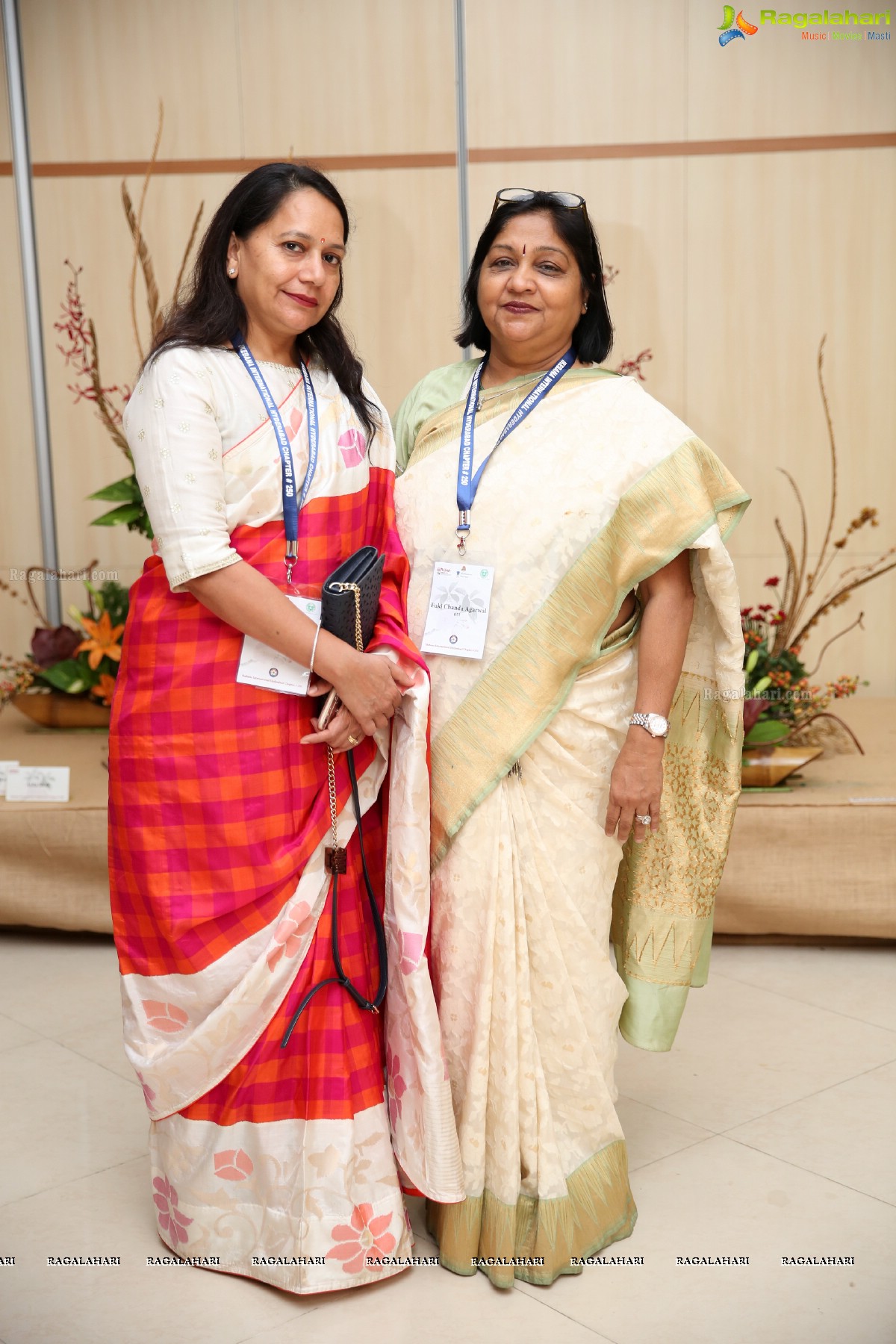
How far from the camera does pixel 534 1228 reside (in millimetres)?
1881

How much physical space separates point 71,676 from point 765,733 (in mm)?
1931

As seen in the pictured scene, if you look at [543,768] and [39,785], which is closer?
[543,768]

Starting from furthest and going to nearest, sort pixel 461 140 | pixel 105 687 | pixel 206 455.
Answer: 1. pixel 461 140
2. pixel 105 687
3. pixel 206 455

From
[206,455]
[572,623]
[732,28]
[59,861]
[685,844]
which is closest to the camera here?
[206,455]

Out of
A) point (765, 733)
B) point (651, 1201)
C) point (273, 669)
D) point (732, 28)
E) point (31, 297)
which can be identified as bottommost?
point (651, 1201)

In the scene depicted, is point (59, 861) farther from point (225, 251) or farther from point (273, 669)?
point (225, 251)

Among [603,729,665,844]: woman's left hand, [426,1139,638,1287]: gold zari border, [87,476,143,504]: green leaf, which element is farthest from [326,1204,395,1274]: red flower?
[87,476,143,504]: green leaf

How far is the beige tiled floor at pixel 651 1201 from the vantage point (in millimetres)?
1777

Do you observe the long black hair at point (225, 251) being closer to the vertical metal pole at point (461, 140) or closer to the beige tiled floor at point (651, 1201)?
the beige tiled floor at point (651, 1201)

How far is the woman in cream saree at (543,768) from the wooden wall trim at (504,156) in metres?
2.31

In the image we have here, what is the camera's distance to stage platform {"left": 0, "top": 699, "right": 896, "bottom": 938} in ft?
9.95

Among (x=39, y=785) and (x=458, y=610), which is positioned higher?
(x=458, y=610)

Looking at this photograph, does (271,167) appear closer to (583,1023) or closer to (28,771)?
(583,1023)

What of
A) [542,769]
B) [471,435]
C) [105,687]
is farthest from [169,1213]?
[105,687]
